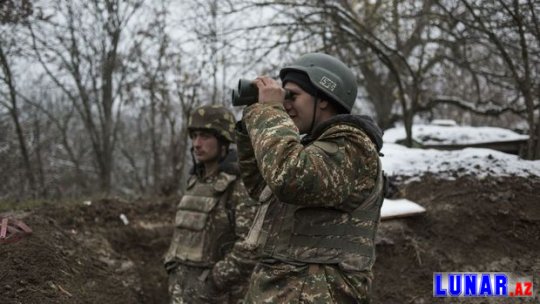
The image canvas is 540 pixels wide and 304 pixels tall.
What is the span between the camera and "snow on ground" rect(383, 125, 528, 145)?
19.7 feet

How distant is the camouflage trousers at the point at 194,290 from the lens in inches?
125

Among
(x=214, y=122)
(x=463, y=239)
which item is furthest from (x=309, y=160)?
(x=463, y=239)

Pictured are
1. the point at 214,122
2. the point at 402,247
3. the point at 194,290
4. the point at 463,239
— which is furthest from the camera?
the point at 402,247

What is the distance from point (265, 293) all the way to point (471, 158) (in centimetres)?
356

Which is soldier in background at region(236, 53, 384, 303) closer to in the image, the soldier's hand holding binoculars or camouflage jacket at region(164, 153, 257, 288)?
the soldier's hand holding binoculars

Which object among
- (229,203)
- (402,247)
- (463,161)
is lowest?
(402,247)

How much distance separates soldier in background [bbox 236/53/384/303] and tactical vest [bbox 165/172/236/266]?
1.23 metres

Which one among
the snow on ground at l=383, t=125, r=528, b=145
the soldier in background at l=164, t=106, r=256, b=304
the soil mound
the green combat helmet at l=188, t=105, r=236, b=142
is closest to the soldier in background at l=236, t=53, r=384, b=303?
the soldier in background at l=164, t=106, r=256, b=304

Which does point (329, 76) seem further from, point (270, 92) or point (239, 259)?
point (239, 259)

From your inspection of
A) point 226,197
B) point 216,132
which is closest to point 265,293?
point 226,197

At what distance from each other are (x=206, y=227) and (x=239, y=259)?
0.45 metres

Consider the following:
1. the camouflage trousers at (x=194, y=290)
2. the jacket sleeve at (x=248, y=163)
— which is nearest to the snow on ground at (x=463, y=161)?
the camouflage trousers at (x=194, y=290)

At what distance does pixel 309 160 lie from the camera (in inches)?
67.4

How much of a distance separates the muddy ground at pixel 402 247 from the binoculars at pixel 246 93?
194cm
